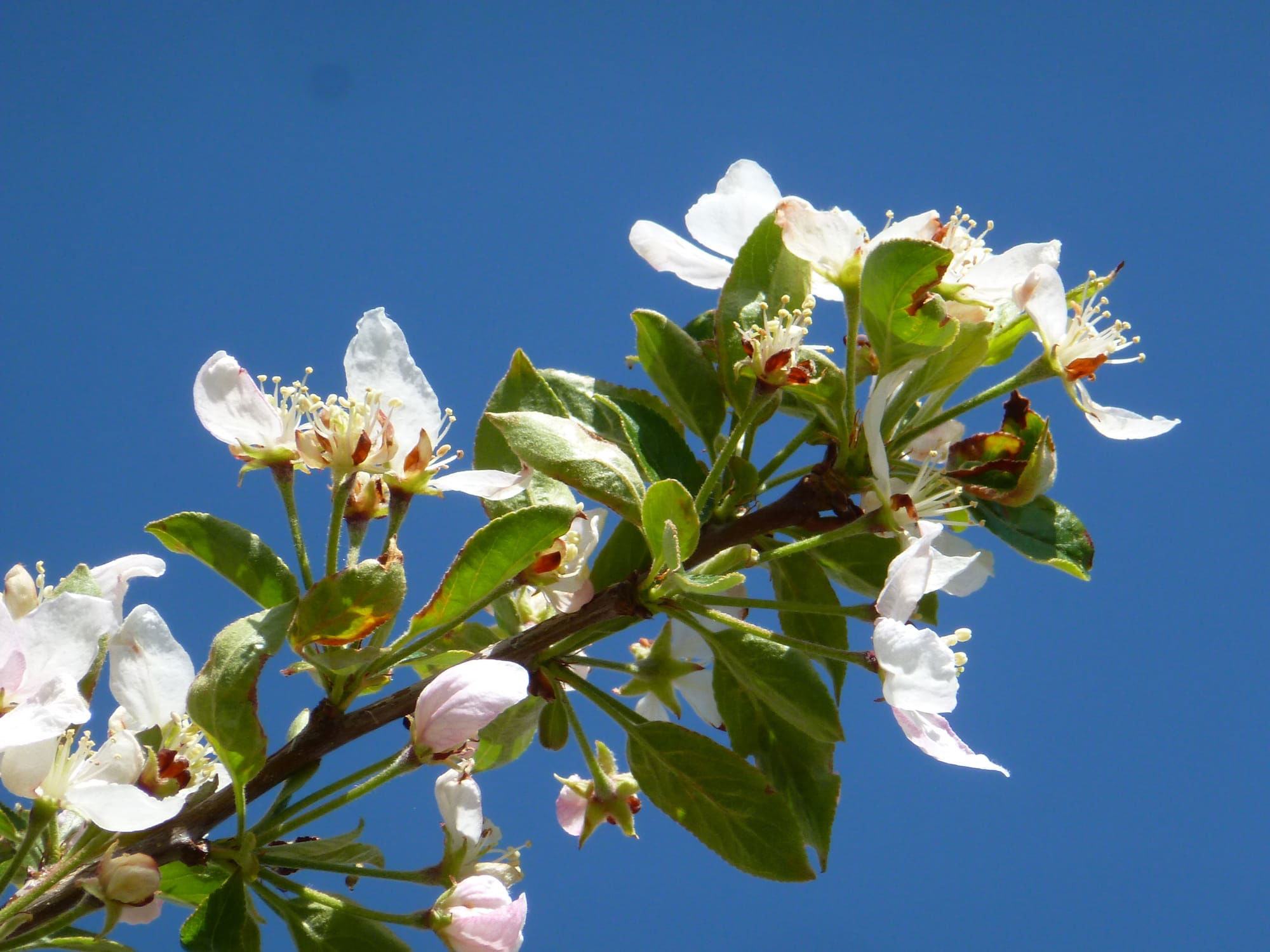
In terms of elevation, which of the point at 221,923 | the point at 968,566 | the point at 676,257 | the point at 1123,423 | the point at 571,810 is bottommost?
the point at 221,923

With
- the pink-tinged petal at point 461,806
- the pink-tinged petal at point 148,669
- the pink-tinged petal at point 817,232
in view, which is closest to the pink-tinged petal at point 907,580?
the pink-tinged petal at point 817,232

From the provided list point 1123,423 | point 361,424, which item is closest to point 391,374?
point 361,424

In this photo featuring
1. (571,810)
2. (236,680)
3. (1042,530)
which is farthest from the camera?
(571,810)

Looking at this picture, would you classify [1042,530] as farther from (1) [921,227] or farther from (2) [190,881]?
(2) [190,881]

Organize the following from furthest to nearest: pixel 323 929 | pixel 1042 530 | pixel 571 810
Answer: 1. pixel 571 810
2. pixel 1042 530
3. pixel 323 929

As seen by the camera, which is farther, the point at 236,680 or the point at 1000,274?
the point at 1000,274

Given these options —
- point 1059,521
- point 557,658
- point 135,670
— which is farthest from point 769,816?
point 135,670

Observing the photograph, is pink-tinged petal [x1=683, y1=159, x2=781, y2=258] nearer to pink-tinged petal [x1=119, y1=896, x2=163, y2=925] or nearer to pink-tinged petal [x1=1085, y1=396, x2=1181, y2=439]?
pink-tinged petal [x1=1085, y1=396, x2=1181, y2=439]
